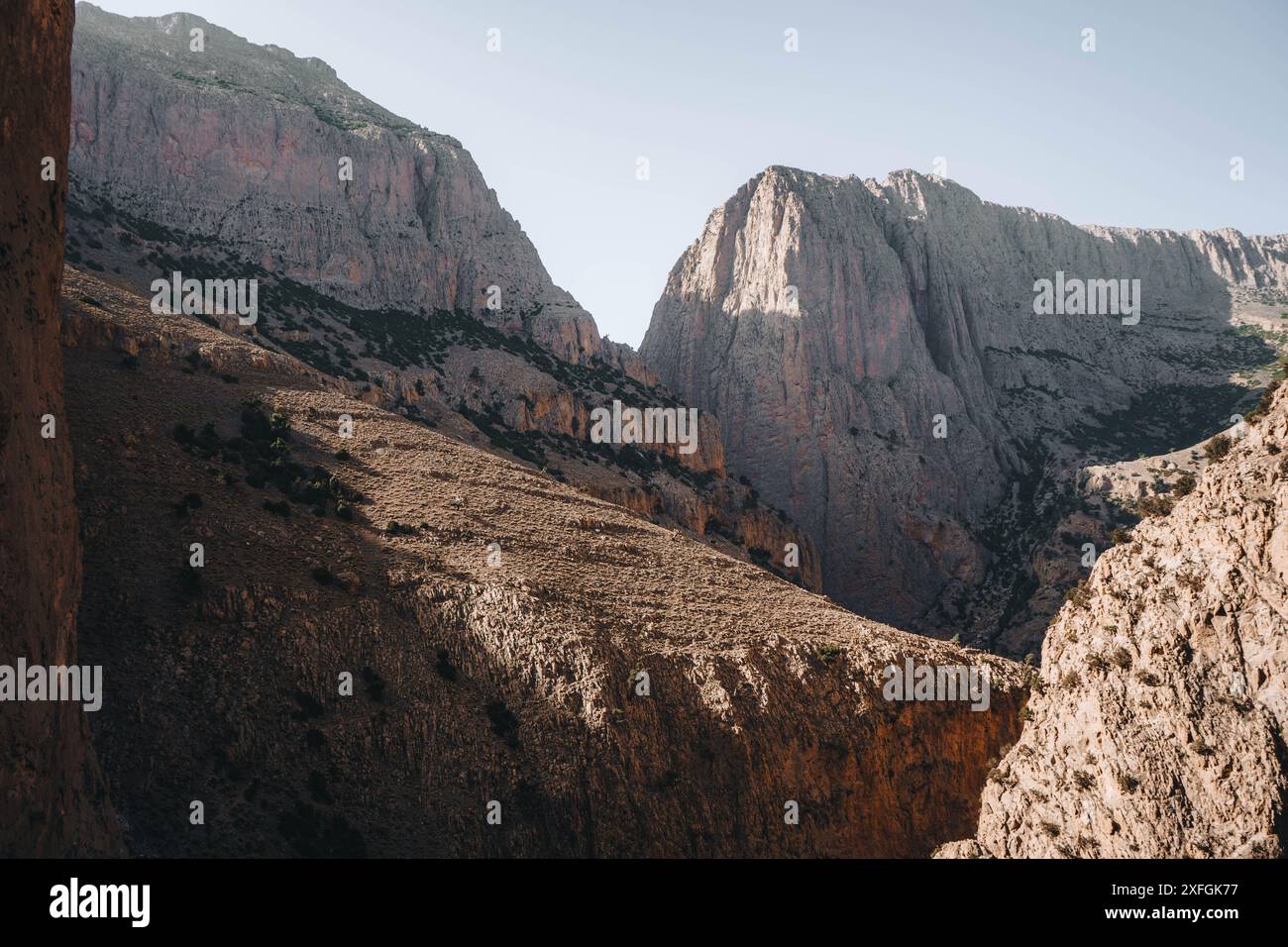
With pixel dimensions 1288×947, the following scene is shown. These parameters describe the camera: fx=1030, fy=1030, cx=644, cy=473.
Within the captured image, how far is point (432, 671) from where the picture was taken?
140 feet

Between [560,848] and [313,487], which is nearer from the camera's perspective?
[560,848]

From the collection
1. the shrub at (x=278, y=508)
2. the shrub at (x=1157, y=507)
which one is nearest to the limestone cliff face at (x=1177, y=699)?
the shrub at (x=1157, y=507)

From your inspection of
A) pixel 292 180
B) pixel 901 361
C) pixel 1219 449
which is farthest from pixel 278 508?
pixel 901 361

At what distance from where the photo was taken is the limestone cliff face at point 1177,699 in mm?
26172

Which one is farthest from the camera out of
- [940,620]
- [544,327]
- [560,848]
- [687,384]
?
[687,384]

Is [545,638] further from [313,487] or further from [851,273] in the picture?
[851,273]

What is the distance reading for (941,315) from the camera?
13250cm

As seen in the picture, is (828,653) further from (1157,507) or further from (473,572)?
(1157,507)

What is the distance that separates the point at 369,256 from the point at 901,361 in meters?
62.5

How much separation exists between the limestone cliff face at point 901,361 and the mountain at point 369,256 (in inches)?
472

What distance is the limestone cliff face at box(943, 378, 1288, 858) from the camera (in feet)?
85.9

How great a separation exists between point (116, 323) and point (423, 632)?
2603 cm

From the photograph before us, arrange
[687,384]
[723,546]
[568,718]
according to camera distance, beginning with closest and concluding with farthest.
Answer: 1. [568,718]
2. [723,546]
3. [687,384]

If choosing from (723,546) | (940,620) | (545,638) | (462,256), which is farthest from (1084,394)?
(545,638)
